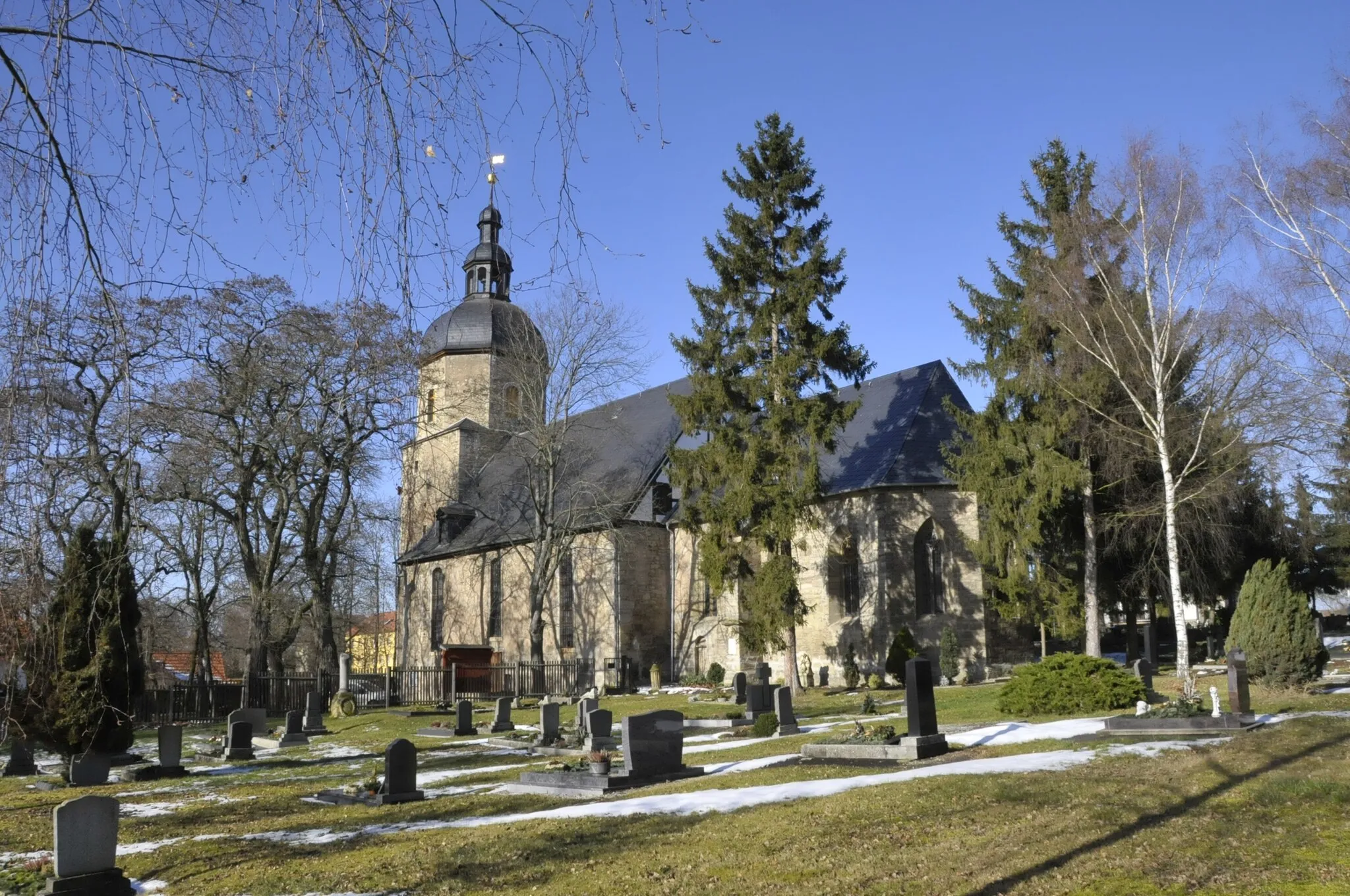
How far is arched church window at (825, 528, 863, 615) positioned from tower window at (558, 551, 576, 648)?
10.3 meters

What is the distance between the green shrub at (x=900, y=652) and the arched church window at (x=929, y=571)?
7.81 ft

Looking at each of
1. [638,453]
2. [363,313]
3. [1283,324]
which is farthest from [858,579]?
[363,313]

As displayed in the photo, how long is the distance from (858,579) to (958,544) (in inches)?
131

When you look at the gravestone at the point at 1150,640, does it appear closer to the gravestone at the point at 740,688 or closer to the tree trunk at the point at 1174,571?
the tree trunk at the point at 1174,571

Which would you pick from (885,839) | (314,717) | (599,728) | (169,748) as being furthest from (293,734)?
(885,839)

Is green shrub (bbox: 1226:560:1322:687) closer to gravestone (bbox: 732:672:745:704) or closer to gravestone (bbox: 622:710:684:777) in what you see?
gravestone (bbox: 732:672:745:704)

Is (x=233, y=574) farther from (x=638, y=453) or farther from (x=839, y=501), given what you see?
(x=839, y=501)

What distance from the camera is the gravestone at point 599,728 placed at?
53.1ft

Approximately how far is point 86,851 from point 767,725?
39.2 ft

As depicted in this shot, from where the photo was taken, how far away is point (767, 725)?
1845 centimetres

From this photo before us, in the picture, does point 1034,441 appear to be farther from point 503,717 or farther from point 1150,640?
point 503,717

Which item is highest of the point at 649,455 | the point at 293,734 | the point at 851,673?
Result: the point at 649,455

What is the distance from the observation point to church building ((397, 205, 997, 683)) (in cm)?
3136

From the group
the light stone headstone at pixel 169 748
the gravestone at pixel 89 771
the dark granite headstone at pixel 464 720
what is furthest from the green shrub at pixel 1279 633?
the gravestone at pixel 89 771
